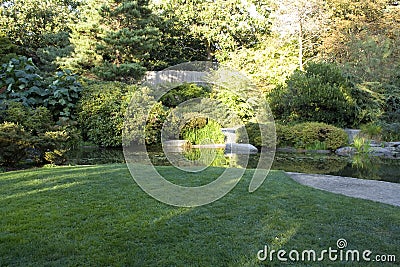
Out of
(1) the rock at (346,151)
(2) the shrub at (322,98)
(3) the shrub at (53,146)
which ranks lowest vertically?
(1) the rock at (346,151)

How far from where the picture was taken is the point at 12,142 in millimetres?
5656

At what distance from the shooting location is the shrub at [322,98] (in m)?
11.0

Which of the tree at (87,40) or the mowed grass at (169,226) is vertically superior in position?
the tree at (87,40)

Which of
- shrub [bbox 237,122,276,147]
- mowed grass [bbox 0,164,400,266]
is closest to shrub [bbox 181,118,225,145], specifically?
shrub [bbox 237,122,276,147]

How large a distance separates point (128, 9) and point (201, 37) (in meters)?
5.67

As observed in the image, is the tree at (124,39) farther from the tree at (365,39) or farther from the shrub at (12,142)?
the tree at (365,39)

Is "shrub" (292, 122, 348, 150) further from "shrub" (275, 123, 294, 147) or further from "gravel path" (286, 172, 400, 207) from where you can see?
"gravel path" (286, 172, 400, 207)

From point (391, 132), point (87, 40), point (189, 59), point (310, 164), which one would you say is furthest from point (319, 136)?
point (189, 59)

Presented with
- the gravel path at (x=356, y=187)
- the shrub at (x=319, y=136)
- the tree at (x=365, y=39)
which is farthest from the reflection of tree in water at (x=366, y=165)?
the tree at (x=365, y=39)

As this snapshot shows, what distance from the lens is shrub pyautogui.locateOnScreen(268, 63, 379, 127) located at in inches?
432

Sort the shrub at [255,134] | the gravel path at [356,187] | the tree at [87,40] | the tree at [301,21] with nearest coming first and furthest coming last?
1. the gravel path at [356,187]
2. the shrub at [255,134]
3. the tree at [87,40]
4. the tree at [301,21]

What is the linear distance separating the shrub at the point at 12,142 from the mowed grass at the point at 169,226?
1804 millimetres

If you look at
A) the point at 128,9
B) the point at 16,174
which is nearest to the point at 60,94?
the point at 128,9

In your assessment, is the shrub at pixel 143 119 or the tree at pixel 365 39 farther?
the tree at pixel 365 39
